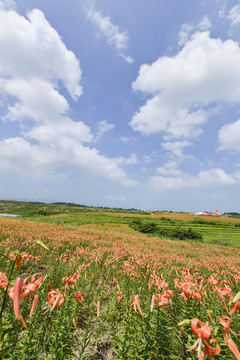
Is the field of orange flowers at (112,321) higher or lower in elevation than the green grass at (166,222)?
higher

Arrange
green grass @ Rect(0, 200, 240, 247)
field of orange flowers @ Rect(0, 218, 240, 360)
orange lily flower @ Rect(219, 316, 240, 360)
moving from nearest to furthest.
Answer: orange lily flower @ Rect(219, 316, 240, 360), field of orange flowers @ Rect(0, 218, 240, 360), green grass @ Rect(0, 200, 240, 247)

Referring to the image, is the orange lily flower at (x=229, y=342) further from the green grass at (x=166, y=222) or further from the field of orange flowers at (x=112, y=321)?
the green grass at (x=166, y=222)

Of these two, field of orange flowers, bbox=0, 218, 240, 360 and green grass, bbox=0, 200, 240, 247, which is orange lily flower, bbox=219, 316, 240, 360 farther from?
green grass, bbox=0, 200, 240, 247

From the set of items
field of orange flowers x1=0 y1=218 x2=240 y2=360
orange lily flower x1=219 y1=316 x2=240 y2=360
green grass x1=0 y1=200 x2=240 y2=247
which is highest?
orange lily flower x1=219 y1=316 x2=240 y2=360

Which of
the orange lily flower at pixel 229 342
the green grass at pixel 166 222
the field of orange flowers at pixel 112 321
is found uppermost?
the orange lily flower at pixel 229 342

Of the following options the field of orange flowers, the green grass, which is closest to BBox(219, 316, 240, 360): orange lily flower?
the field of orange flowers

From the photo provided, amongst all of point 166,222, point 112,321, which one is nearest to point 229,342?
point 112,321

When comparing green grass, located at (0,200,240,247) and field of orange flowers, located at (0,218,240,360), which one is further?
green grass, located at (0,200,240,247)

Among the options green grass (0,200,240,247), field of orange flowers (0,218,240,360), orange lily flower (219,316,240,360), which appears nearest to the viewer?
orange lily flower (219,316,240,360)

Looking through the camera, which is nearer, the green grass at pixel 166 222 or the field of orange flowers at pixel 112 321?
the field of orange flowers at pixel 112 321

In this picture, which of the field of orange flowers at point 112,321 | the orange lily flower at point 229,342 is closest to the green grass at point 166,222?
the field of orange flowers at point 112,321

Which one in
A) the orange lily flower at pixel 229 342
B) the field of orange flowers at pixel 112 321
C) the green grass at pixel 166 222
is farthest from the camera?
the green grass at pixel 166 222

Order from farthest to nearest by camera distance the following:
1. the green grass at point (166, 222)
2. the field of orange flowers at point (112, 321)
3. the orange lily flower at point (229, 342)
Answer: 1. the green grass at point (166, 222)
2. the field of orange flowers at point (112, 321)
3. the orange lily flower at point (229, 342)

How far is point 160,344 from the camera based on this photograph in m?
2.54
